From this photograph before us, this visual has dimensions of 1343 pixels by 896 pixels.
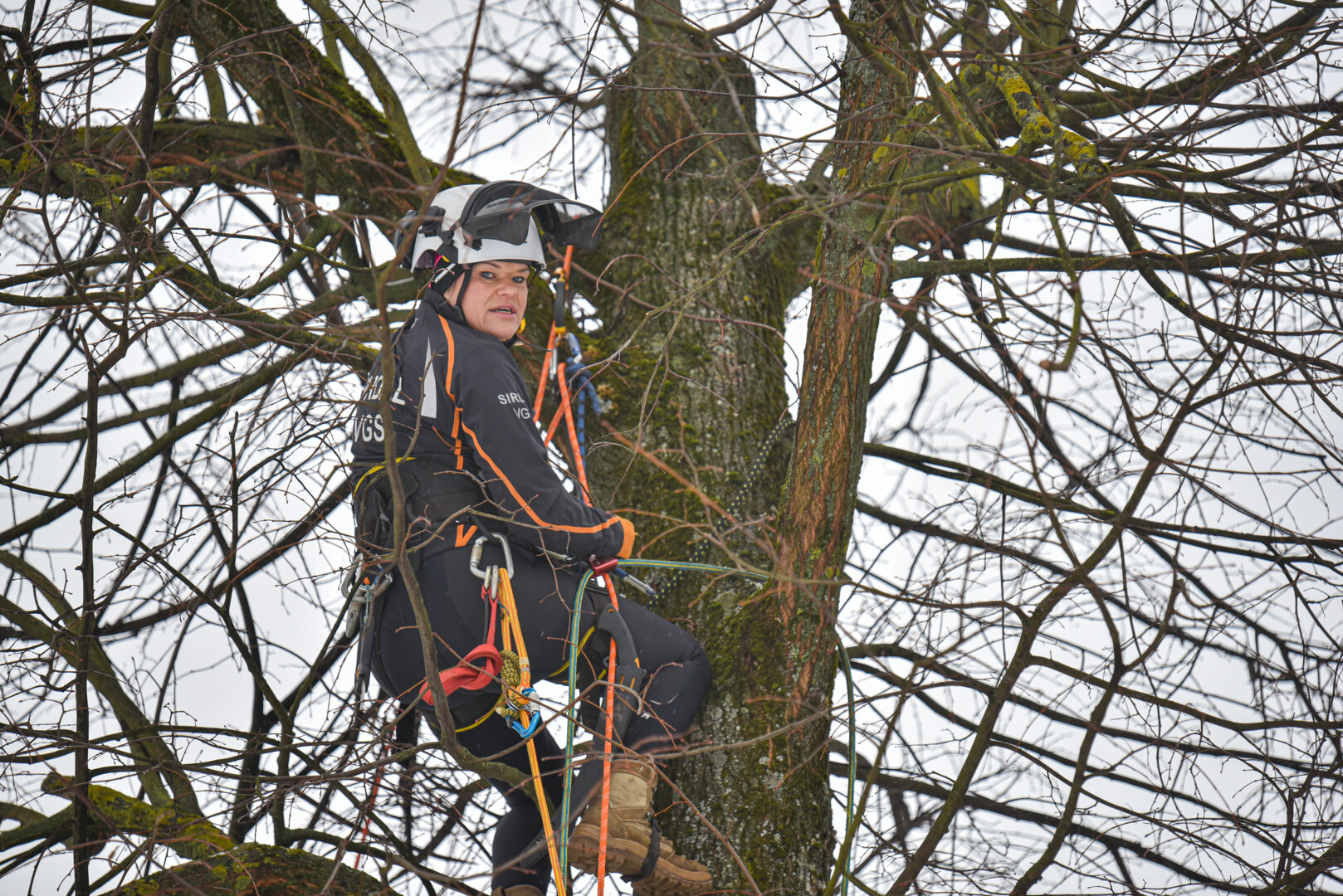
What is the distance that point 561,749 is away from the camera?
10.3ft

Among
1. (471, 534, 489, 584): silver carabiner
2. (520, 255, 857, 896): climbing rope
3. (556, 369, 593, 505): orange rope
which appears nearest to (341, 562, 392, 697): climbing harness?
(471, 534, 489, 584): silver carabiner

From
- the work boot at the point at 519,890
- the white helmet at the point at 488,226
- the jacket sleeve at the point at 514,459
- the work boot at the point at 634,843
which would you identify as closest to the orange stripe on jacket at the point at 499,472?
the jacket sleeve at the point at 514,459

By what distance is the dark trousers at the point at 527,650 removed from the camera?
2.89 metres

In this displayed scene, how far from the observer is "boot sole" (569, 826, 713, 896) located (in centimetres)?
275

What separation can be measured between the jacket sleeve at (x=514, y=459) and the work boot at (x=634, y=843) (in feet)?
1.84

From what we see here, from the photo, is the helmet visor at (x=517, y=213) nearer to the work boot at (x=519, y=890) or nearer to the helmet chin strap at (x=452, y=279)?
the helmet chin strap at (x=452, y=279)

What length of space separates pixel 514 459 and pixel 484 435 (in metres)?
0.09

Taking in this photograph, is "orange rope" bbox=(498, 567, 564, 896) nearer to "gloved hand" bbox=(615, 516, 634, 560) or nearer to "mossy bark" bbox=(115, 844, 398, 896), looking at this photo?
"gloved hand" bbox=(615, 516, 634, 560)

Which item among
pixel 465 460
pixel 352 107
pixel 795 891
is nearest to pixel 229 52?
pixel 352 107

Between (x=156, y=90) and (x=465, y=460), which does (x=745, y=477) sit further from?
(x=156, y=90)

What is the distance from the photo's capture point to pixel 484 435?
9.26 ft

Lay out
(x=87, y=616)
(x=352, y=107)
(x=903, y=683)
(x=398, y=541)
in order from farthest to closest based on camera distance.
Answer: (x=352, y=107) < (x=87, y=616) < (x=903, y=683) < (x=398, y=541)

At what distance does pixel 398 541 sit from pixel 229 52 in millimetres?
2453

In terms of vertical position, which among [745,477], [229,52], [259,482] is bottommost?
[259,482]
